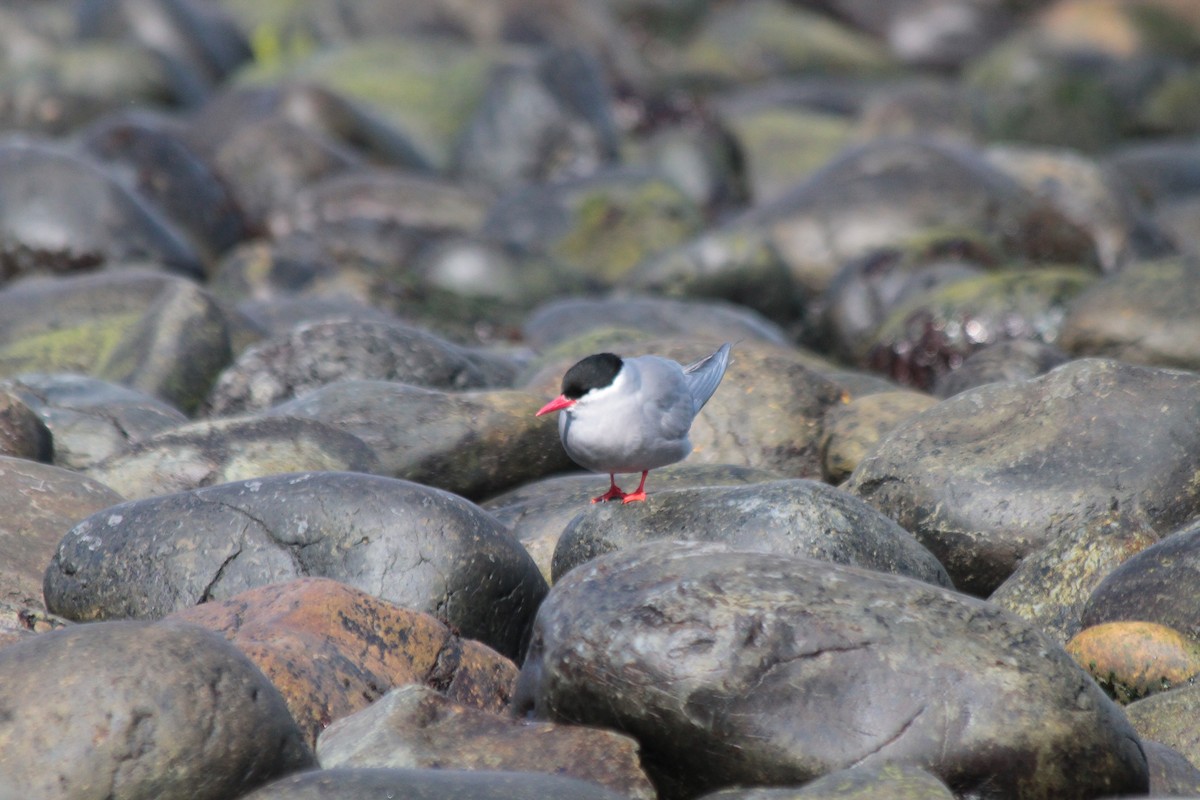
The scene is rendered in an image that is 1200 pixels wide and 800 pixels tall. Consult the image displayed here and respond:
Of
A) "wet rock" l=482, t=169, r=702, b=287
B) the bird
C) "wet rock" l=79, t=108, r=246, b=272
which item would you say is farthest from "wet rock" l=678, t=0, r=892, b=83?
the bird

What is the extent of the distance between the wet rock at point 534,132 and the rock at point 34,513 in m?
14.5

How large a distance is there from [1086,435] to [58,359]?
673 centimetres

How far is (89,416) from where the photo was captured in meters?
7.82

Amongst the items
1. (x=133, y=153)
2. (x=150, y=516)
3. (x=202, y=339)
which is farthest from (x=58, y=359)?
(x=133, y=153)

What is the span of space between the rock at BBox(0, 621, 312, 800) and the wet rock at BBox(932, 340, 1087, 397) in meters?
6.17

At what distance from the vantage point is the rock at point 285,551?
211 inches

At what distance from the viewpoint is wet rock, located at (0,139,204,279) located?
13102 mm

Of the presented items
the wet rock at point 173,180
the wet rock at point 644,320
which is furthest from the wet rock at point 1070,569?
the wet rock at point 173,180

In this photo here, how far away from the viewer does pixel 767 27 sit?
31.8 m

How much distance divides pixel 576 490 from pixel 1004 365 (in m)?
3.60

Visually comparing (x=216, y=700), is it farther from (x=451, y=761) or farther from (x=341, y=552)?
(x=341, y=552)

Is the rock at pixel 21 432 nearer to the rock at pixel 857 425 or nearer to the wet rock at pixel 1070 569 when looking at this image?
the rock at pixel 857 425

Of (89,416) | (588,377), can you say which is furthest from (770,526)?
(89,416)

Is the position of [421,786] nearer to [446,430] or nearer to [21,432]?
[446,430]
